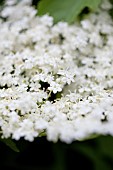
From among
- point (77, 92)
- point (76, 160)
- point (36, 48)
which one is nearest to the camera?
point (77, 92)

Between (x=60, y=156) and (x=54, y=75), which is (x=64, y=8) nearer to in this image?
(x=54, y=75)

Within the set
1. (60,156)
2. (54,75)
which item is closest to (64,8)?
(54,75)

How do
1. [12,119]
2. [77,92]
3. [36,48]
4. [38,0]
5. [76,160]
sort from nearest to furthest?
1. [12,119]
2. [77,92]
3. [36,48]
4. [38,0]
5. [76,160]

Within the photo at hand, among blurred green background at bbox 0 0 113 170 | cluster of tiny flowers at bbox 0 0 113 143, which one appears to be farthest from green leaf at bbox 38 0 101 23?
blurred green background at bbox 0 0 113 170

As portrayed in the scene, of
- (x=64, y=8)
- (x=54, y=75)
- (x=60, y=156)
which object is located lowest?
(x=60, y=156)

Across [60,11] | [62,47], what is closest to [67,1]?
[60,11]

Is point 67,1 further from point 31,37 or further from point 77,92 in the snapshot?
point 77,92

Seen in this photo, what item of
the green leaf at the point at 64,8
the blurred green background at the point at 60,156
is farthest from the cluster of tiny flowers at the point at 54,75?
the blurred green background at the point at 60,156

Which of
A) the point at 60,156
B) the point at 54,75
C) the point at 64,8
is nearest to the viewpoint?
the point at 54,75
